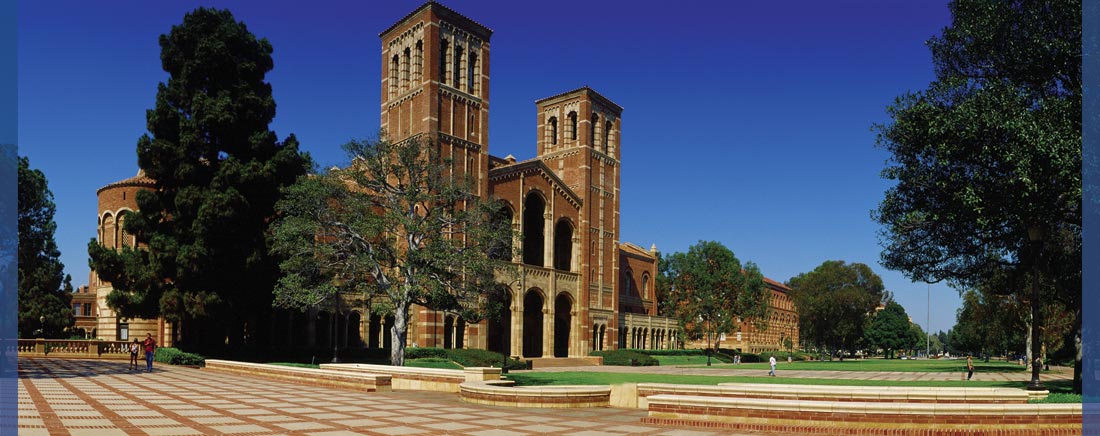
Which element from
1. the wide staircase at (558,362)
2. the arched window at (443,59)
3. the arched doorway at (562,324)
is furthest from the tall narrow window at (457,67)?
the wide staircase at (558,362)

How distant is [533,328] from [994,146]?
41418mm

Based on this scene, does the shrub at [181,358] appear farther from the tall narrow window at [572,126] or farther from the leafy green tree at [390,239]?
the tall narrow window at [572,126]

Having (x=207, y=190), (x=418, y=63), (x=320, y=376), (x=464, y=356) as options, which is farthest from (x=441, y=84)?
(x=320, y=376)

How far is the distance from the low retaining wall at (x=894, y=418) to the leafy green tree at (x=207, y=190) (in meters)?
24.6

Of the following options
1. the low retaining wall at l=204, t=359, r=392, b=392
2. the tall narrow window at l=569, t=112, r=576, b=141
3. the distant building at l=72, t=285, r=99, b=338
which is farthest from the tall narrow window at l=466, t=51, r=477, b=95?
the distant building at l=72, t=285, r=99, b=338

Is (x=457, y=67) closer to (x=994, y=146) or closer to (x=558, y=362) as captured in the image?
(x=558, y=362)

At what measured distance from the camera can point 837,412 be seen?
1238 centimetres

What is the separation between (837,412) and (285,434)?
8.85 meters

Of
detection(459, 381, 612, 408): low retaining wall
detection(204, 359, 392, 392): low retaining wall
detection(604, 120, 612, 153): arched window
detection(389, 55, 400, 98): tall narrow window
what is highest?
detection(389, 55, 400, 98): tall narrow window

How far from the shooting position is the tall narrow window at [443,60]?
48969 mm

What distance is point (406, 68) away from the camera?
49.7 meters

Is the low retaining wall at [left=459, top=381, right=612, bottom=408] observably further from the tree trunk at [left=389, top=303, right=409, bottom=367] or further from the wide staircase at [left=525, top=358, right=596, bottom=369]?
the wide staircase at [left=525, top=358, right=596, bottom=369]

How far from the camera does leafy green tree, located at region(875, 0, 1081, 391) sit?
19891 millimetres

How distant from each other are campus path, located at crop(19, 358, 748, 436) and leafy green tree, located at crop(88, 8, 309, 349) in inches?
393
